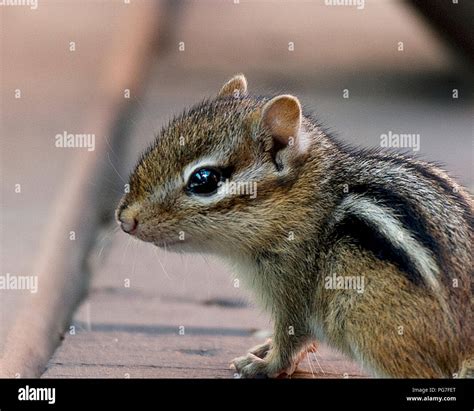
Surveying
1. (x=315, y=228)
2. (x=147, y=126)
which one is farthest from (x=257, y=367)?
(x=147, y=126)

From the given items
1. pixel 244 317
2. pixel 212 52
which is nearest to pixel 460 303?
pixel 244 317

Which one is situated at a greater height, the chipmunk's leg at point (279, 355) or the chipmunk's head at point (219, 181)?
the chipmunk's head at point (219, 181)

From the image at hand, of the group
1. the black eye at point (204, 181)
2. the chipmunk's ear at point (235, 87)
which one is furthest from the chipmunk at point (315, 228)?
the chipmunk's ear at point (235, 87)

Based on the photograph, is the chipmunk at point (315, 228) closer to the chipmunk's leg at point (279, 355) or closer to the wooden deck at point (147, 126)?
the chipmunk's leg at point (279, 355)

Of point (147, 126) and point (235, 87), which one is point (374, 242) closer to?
point (235, 87)

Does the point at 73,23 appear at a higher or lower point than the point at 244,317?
higher

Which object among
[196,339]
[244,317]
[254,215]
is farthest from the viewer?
[244,317]

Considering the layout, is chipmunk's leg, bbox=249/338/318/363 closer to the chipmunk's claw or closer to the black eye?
the chipmunk's claw
